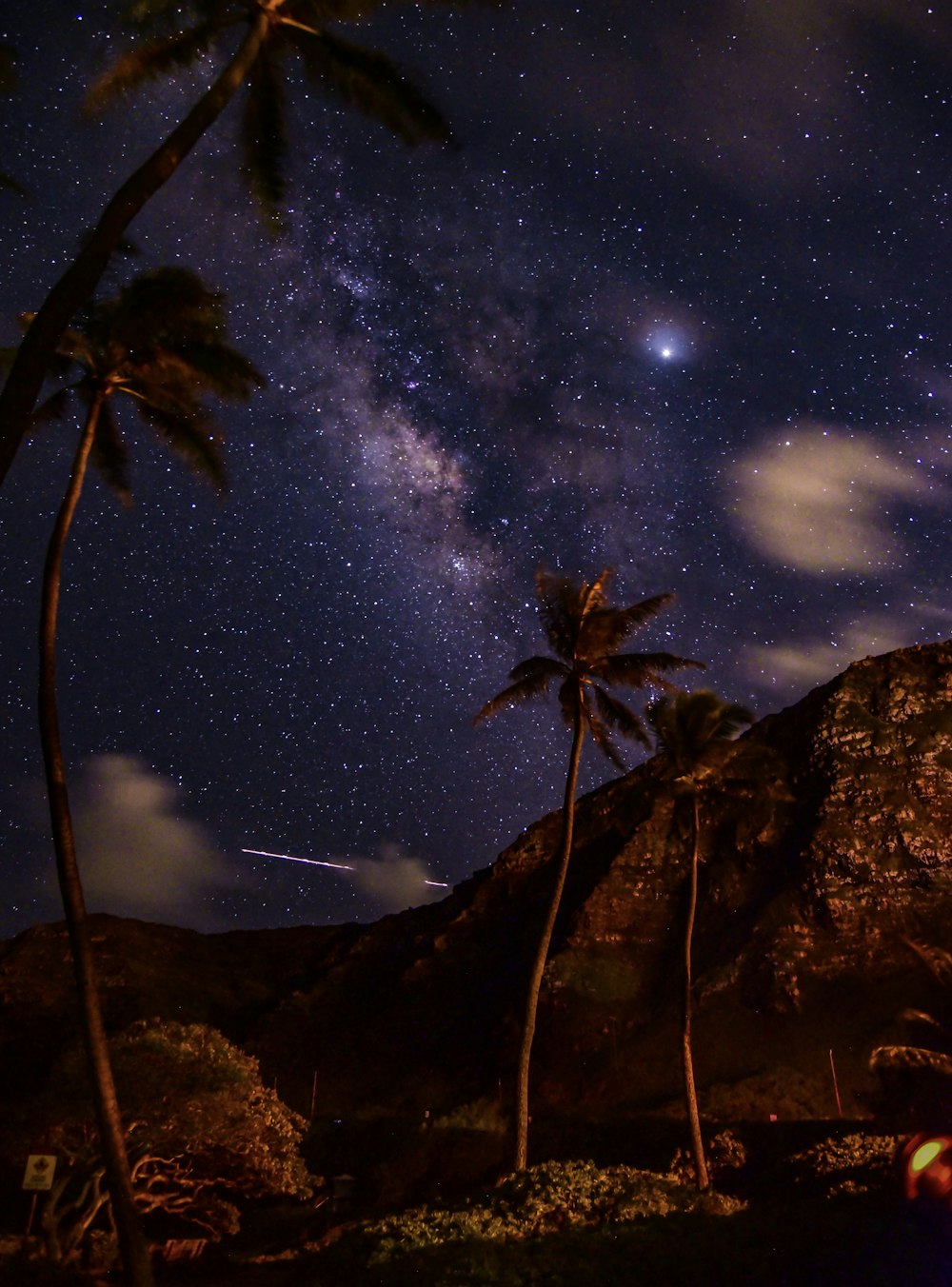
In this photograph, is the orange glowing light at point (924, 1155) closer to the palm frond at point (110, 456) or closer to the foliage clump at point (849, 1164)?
the foliage clump at point (849, 1164)

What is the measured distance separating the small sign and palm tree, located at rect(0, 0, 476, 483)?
14093 mm

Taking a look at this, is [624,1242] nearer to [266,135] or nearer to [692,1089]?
[266,135]

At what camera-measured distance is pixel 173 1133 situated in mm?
24609

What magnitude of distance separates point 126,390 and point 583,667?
16.3 meters

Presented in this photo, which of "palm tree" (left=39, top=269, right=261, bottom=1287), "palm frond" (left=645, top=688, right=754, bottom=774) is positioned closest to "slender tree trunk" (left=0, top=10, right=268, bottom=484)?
"palm tree" (left=39, top=269, right=261, bottom=1287)

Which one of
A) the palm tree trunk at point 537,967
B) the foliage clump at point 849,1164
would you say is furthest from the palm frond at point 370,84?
the foliage clump at point 849,1164

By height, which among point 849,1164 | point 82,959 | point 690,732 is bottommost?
point 849,1164

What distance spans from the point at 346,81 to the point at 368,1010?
223 ft

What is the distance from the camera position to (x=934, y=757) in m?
70.2

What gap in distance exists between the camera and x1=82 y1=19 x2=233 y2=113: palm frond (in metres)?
14.5

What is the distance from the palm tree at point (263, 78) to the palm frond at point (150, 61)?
0.01 m

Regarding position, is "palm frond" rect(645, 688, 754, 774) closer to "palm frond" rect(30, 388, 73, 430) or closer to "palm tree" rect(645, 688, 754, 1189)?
"palm tree" rect(645, 688, 754, 1189)

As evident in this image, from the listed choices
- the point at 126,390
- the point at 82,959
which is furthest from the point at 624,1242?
the point at 126,390

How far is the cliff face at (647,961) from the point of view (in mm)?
55688
